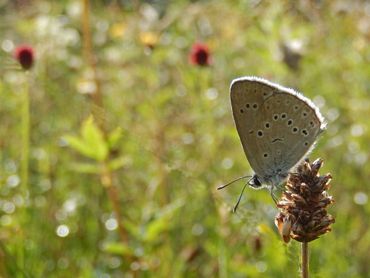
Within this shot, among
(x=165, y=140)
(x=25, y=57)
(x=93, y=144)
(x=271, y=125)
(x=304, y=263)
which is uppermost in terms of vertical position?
(x=304, y=263)

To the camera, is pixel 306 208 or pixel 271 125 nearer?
pixel 306 208

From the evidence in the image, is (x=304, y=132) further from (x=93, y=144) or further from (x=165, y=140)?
(x=165, y=140)

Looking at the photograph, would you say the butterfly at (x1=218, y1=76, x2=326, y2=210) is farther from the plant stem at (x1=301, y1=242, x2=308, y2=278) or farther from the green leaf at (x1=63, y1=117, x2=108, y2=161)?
the green leaf at (x1=63, y1=117, x2=108, y2=161)

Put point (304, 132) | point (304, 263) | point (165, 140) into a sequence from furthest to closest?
point (165, 140) < point (304, 132) < point (304, 263)

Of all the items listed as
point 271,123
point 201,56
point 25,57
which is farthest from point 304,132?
point 201,56

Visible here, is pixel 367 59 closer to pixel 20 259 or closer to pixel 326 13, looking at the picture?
pixel 326 13
